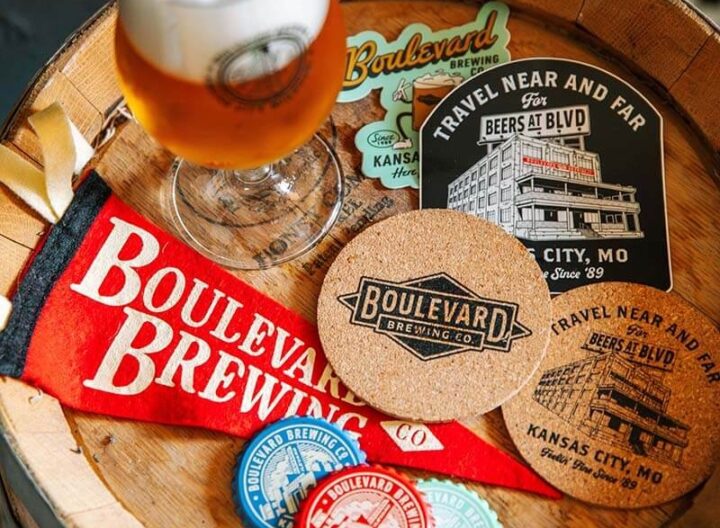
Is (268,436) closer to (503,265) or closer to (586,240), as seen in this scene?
(503,265)

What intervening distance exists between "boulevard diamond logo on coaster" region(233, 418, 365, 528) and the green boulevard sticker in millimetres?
333

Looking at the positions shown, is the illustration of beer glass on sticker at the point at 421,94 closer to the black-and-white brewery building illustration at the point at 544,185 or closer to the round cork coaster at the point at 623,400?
the black-and-white brewery building illustration at the point at 544,185

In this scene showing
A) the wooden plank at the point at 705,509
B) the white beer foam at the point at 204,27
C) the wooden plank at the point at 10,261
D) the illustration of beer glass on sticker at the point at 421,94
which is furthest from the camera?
the illustration of beer glass on sticker at the point at 421,94

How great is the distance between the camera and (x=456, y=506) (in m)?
0.92

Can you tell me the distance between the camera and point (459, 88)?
1.11 meters

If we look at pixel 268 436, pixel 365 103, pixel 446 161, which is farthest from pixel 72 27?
pixel 268 436

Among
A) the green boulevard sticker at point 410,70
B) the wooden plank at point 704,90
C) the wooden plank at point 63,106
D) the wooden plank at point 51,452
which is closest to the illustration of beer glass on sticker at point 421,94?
the green boulevard sticker at point 410,70

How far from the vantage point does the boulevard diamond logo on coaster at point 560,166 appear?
1028mm

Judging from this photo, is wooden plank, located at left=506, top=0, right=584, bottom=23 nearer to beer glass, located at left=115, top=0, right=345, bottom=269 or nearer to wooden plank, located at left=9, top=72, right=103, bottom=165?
beer glass, located at left=115, top=0, right=345, bottom=269

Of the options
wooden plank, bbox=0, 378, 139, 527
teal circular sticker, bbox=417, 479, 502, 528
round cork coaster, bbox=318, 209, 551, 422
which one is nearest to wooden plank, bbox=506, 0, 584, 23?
round cork coaster, bbox=318, 209, 551, 422

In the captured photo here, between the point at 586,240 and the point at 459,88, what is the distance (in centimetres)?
25

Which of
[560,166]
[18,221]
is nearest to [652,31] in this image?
[560,166]

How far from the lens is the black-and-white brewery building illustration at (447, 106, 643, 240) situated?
104 centimetres

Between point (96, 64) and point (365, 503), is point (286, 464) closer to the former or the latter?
point (365, 503)
